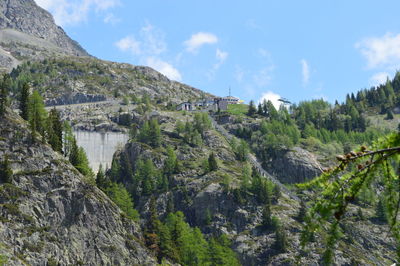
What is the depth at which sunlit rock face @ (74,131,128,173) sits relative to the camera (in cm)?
17550

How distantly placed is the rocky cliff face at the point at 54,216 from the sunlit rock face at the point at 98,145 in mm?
77025

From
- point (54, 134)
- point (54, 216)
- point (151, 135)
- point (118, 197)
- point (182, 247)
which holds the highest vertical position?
point (151, 135)

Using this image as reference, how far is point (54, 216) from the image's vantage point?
84312 millimetres

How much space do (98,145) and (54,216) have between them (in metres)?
97.0

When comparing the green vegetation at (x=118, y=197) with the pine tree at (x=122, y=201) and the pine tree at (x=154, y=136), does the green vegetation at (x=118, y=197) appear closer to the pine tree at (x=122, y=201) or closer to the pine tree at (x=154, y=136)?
the pine tree at (x=122, y=201)

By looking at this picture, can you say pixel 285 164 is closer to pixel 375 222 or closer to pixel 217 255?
pixel 375 222

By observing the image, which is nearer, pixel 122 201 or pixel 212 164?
pixel 122 201

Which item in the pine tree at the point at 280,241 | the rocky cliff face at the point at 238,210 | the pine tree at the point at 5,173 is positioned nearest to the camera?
the pine tree at the point at 5,173

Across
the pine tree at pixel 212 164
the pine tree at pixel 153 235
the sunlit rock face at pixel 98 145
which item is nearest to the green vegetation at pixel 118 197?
the pine tree at pixel 153 235

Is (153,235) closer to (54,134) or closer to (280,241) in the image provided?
(54,134)

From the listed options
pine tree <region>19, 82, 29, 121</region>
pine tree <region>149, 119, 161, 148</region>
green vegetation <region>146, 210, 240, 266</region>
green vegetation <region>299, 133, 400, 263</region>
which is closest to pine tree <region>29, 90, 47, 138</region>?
pine tree <region>19, 82, 29, 121</region>

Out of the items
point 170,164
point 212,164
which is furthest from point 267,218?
point 170,164

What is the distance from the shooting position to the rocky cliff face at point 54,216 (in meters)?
76.0

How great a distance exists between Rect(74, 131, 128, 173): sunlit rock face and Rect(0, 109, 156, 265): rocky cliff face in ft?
253
